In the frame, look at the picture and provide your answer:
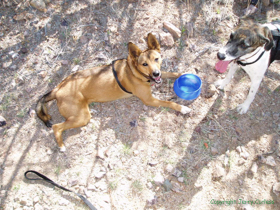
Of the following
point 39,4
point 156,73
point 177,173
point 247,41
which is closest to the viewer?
point 247,41

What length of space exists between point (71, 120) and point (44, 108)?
23.9 inches

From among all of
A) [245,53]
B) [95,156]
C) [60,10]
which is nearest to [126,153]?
[95,156]

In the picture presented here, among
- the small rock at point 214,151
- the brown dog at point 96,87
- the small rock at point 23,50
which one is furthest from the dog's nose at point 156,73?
the small rock at point 23,50

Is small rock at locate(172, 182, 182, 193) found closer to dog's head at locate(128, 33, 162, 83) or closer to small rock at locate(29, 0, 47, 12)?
dog's head at locate(128, 33, 162, 83)

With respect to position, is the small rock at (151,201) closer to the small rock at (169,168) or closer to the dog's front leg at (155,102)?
the small rock at (169,168)

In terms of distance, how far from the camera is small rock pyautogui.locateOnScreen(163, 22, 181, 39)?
204 inches

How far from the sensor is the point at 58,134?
4254 millimetres

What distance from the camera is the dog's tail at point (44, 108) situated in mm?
4301

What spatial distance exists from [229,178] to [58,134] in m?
3.17

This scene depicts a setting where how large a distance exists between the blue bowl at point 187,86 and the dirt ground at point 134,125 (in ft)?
0.69

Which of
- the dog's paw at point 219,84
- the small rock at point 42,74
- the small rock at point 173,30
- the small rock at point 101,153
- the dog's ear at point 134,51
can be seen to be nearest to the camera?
the dog's ear at point 134,51

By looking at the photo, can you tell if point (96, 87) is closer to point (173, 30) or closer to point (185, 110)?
point (185, 110)

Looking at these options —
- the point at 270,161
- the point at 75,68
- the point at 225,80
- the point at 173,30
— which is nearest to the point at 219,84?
the point at 225,80

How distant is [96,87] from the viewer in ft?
14.0
